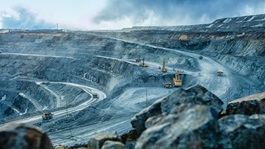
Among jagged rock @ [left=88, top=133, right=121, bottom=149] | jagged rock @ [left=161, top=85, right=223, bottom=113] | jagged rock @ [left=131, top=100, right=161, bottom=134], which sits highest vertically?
jagged rock @ [left=161, top=85, right=223, bottom=113]

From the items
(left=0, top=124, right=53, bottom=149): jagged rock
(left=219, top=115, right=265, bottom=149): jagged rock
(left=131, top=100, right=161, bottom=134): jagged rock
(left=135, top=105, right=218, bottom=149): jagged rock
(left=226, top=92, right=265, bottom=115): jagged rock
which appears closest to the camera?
(left=0, top=124, right=53, bottom=149): jagged rock

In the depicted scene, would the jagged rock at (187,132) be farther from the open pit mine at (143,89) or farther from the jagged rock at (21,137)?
the jagged rock at (21,137)

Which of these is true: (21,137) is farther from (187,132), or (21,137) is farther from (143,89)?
(143,89)

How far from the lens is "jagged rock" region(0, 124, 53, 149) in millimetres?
6074

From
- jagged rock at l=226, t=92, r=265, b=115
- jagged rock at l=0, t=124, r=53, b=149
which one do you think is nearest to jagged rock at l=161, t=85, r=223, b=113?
jagged rock at l=226, t=92, r=265, b=115

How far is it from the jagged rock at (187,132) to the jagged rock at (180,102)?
2066 millimetres

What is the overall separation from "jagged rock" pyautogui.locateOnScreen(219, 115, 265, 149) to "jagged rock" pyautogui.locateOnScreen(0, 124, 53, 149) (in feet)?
15.3

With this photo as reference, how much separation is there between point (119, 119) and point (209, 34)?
5250 centimetres

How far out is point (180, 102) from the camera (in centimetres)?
947

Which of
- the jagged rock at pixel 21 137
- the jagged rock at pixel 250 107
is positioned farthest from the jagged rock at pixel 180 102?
the jagged rock at pixel 21 137

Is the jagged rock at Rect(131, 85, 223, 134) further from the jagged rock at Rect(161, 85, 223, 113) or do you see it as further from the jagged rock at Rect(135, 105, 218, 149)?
the jagged rock at Rect(135, 105, 218, 149)

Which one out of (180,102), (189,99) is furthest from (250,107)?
(180,102)

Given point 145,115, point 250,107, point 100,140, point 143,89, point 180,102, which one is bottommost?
point 143,89

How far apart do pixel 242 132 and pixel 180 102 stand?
2406 mm
